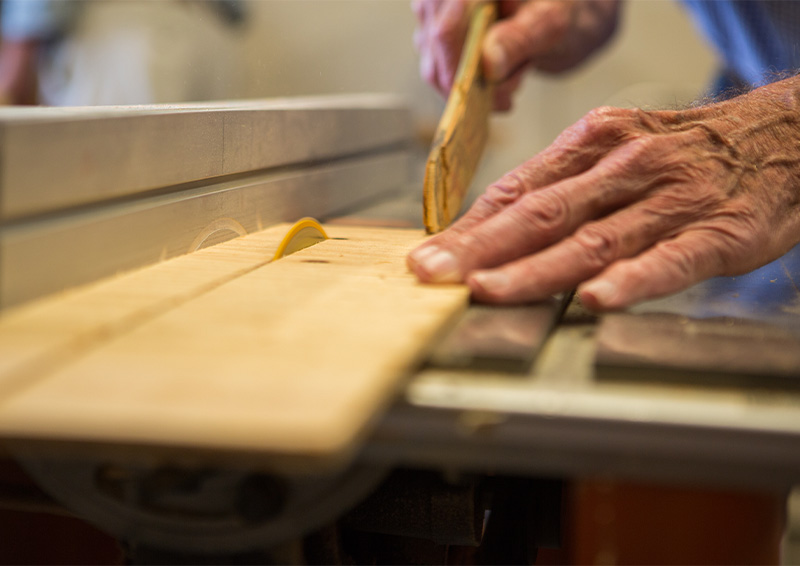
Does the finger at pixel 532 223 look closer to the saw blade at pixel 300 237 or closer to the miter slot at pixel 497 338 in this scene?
the miter slot at pixel 497 338

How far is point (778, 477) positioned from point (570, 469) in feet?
0.53

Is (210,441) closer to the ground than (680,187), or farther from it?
closer to the ground

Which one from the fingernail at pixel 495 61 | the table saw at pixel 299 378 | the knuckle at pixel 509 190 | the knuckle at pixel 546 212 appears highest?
the fingernail at pixel 495 61

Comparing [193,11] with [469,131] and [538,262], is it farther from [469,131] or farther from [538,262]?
[538,262]

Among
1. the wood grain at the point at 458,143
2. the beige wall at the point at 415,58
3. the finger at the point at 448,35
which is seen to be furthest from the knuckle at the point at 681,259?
the beige wall at the point at 415,58

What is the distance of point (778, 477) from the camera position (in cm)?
60

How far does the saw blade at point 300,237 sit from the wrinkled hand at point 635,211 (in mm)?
235

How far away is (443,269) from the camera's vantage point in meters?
0.89

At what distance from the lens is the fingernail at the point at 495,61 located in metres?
1.62

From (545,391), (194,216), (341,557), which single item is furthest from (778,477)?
(194,216)

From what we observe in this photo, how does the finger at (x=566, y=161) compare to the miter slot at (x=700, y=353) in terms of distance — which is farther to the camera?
the finger at (x=566, y=161)

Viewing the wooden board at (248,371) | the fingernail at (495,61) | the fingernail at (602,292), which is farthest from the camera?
the fingernail at (495,61)

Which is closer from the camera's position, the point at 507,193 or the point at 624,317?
the point at 624,317

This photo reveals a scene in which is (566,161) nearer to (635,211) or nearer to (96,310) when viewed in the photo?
(635,211)
